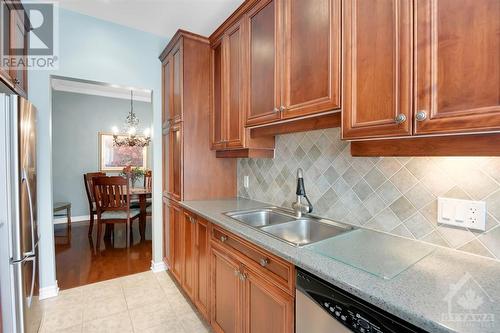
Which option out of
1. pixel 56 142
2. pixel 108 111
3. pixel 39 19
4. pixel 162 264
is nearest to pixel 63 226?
pixel 56 142

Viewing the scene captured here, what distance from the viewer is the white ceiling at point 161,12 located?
2.23m

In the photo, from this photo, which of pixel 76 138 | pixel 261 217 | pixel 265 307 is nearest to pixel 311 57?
pixel 261 217

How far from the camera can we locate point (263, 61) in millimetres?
1716

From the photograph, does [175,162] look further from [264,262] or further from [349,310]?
[349,310]

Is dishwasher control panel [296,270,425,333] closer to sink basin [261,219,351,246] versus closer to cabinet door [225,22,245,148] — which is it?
sink basin [261,219,351,246]

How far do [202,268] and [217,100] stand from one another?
4.92 feet

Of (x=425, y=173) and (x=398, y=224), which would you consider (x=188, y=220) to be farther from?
(x=425, y=173)

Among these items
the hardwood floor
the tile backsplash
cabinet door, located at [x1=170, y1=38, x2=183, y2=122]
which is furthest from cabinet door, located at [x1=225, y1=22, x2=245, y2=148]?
the hardwood floor

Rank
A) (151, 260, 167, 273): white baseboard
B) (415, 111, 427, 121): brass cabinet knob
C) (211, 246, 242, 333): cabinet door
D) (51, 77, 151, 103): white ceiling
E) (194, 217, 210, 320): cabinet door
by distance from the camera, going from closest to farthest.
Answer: (415, 111, 427, 121): brass cabinet knob → (211, 246, 242, 333): cabinet door → (194, 217, 210, 320): cabinet door → (151, 260, 167, 273): white baseboard → (51, 77, 151, 103): white ceiling

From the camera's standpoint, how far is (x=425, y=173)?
3.82 feet

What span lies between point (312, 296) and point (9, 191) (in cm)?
164

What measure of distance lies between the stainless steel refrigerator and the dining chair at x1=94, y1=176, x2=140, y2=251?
211 cm

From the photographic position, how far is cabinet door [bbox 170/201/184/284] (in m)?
2.32

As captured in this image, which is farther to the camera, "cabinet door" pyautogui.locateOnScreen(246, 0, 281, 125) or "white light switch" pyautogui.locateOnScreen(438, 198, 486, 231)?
"cabinet door" pyautogui.locateOnScreen(246, 0, 281, 125)
